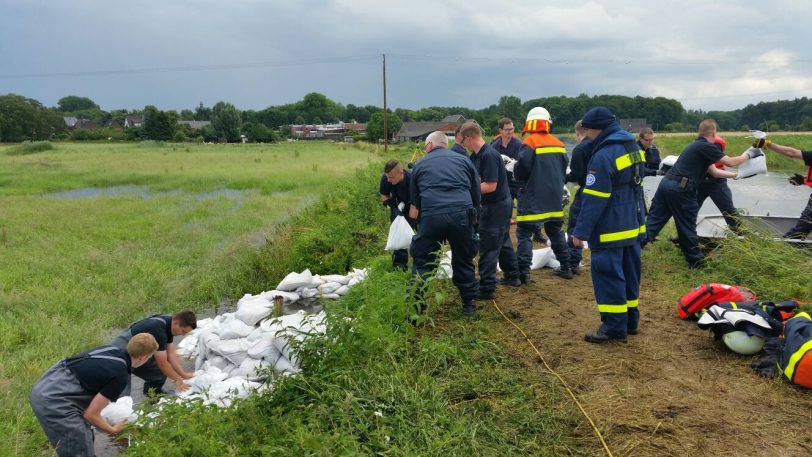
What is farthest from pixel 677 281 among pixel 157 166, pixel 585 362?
pixel 157 166

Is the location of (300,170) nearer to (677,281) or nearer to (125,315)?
(125,315)

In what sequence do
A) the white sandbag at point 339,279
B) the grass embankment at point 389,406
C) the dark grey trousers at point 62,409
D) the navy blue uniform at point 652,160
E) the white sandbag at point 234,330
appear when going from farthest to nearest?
the navy blue uniform at point 652,160 → the white sandbag at point 339,279 → the white sandbag at point 234,330 → the dark grey trousers at point 62,409 → the grass embankment at point 389,406

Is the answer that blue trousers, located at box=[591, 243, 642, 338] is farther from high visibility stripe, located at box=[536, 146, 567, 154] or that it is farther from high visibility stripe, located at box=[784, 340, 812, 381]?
high visibility stripe, located at box=[536, 146, 567, 154]

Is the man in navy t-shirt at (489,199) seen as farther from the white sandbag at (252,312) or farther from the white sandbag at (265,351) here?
the white sandbag at (252,312)

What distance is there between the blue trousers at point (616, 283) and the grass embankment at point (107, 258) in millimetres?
4441

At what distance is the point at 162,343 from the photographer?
4.21 meters

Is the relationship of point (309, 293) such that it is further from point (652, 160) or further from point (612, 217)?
point (652, 160)

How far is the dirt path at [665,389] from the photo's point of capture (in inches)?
109

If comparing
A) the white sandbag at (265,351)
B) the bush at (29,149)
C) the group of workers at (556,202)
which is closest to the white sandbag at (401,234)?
the group of workers at (556,202)

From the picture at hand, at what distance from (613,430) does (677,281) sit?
339 cm

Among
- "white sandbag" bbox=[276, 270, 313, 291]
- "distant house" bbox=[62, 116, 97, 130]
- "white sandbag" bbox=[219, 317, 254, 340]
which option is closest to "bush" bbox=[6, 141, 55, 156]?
"white sandbag" bbox=[276, 270, 313, 291]

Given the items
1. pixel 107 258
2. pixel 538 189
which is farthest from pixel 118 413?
pixel 107 258

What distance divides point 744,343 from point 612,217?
1305 millimetres

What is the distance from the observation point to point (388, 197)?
19.1ft
